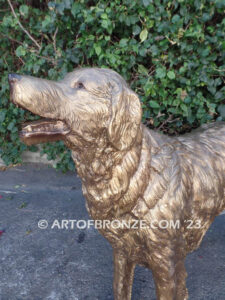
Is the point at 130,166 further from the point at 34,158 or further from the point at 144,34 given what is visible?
the point at 34,158

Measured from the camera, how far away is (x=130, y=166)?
1324 mm

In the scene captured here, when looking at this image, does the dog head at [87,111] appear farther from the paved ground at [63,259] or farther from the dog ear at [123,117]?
the paved ground at [63,259]

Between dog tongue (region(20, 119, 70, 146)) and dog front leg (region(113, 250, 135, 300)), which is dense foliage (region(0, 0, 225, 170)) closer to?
dog front leg (region(113, 250, 135, 300))

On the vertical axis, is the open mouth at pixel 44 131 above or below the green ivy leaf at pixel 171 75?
below

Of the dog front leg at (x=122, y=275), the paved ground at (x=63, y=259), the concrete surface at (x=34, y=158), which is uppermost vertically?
the dog front leg at (x=122, y=275)

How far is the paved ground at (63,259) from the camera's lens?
7.55 ft

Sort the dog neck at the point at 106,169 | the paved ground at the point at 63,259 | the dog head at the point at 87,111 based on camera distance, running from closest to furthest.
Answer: the dog head at the point at 87,111, the dog neck at the point at 106,169, the paved ground at the point at 63,259

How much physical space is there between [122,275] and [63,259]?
0.94m

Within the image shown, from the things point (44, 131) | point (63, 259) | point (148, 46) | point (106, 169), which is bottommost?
point (63, 259)

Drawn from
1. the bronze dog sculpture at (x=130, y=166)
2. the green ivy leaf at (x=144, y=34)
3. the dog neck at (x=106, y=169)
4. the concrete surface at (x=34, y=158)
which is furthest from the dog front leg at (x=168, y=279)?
the concrete surface at (x=34, y=158)

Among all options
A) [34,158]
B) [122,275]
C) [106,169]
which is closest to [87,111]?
[106,169]

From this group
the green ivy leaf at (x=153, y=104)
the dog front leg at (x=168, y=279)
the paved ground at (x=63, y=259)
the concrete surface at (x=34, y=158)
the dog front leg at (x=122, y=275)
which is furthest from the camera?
the concrete surface at (x=34, y=158)

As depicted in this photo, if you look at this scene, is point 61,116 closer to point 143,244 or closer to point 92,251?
point 143,244

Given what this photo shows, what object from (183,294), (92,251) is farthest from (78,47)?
(183,294)
